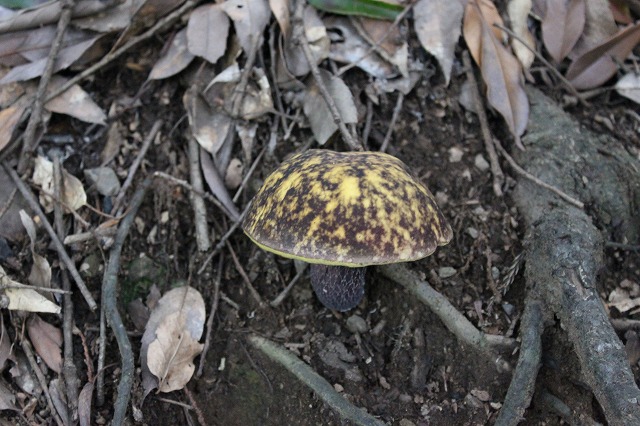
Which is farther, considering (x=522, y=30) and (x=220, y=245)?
(x=522, y=30)

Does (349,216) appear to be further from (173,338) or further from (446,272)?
(173,338)

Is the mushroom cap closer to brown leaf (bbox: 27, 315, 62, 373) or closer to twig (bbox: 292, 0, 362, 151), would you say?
twig (bbox: 292, 0, 362, 151)

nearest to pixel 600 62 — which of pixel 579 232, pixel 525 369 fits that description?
pixel 579 232

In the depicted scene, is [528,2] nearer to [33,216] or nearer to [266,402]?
[266,402]

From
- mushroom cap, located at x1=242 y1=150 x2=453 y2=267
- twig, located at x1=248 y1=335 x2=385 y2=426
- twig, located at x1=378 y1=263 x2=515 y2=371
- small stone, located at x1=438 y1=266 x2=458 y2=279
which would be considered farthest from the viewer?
small stone, located at x1=438 y1=266 x2=458 y2=279

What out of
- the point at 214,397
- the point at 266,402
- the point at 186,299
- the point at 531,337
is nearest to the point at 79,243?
the point at 186,299

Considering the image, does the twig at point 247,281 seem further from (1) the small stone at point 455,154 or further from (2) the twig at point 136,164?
(1) the small stone at point 455,154

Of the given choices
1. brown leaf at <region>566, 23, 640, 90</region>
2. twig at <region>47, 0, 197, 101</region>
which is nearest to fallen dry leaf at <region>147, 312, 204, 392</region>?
twig at <region>47, 0, 197, 101</region>
